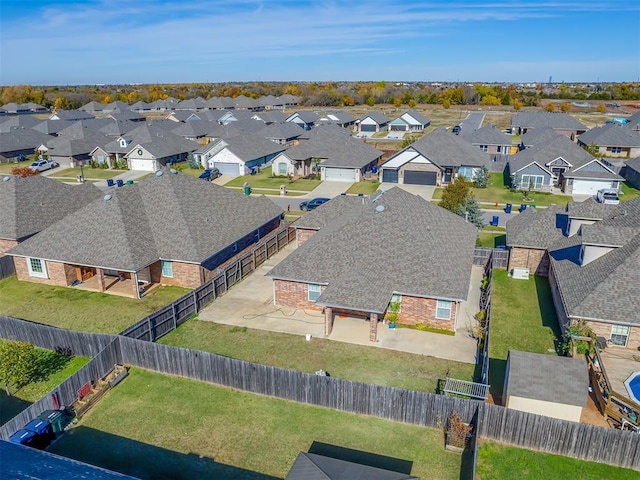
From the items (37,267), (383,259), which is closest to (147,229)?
(37,267)

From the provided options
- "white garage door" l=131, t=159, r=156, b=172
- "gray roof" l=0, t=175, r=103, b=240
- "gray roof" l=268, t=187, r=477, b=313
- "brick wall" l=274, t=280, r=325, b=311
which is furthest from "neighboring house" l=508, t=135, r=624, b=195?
"white garage door" l=131, t=159, r=156, b=172

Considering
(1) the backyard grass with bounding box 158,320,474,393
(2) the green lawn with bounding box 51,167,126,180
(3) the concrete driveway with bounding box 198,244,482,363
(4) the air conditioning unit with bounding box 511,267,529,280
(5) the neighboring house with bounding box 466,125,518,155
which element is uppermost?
(5) the neighboring house with bounding box 466,125,518,155

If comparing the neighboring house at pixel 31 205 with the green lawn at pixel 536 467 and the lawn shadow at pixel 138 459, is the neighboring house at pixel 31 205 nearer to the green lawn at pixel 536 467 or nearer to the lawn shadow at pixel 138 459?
the lawn shadow at pixel 138 459

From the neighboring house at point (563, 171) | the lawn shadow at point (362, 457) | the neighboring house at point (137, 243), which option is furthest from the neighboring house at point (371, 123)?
the lawn shadow at point (362, 457)

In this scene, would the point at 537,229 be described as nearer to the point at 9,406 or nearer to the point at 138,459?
the point at 138,459

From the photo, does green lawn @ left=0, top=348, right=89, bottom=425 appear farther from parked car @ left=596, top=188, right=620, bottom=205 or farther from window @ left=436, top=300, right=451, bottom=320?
parked car @ left=596, top=188, right=620, bottom=205

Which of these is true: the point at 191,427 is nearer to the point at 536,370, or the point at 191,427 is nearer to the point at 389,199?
the point at 536,370

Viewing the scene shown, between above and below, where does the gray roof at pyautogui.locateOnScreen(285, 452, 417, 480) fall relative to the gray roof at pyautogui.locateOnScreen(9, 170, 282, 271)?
below
